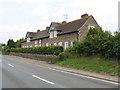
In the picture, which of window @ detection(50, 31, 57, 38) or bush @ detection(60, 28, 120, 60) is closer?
bush @ detection(60, 28, 120, 60)

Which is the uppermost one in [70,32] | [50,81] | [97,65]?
[70,32]

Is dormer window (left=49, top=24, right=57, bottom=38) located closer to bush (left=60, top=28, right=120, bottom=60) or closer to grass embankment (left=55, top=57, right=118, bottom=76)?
bush (left=60, top=28, right=120, bottom=60)

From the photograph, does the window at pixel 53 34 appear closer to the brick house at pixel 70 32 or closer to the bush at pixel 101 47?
the brick house at pixel 70 32

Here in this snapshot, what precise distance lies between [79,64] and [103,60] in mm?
2970

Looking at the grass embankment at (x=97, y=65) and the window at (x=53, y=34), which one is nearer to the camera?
the grass embankment at (x=97, y=65)

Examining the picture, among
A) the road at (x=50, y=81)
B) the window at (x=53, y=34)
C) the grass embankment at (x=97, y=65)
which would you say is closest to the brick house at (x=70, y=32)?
the window at (x=53, y=34)

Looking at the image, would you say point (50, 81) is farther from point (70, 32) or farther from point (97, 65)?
point (70, 32)

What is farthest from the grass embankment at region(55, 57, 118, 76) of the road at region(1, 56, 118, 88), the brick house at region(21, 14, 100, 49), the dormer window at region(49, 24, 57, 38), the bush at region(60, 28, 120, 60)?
the dormer window at region(49, 24, 57, 38)

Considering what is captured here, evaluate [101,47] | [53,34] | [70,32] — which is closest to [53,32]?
[53,34]

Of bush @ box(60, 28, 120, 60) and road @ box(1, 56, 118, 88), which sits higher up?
bush @ box(60, 28, 120, 60)

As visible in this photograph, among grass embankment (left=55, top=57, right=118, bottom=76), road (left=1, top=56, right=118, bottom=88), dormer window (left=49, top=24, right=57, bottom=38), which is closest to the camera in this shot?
road (left=1, top=56, right=118, bottom=88)

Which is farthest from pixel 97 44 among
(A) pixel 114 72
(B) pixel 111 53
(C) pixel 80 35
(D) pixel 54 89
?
(C) pixel 80 35

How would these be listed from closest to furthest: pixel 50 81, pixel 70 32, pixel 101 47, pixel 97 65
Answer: pixel 50 81 → pixel 97 65 → pixel 101 47 → pixel 70 32

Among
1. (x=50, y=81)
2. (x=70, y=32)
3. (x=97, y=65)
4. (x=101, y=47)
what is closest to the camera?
(x=50, y=81)
